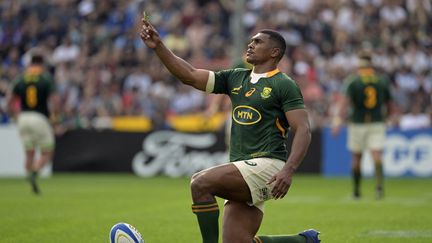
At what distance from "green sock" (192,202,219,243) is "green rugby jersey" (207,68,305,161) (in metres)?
0.67

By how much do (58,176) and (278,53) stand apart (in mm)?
15536

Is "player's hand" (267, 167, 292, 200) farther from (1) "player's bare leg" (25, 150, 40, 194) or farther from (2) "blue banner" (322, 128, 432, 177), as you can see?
(2) "blue banner" (322, 128, 432, 177)

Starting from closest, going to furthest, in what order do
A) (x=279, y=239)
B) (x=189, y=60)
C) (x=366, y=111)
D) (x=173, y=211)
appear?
(x=279, y=239), (x=173, y=211), (x=366, y=111), (x=189, y=60)

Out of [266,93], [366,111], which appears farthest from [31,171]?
[266,93]

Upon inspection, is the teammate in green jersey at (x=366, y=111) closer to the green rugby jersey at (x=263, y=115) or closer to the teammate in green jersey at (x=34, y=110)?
the teammate in green jersey at (x=34, y=110)

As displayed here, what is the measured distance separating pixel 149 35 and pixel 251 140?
1309 mm

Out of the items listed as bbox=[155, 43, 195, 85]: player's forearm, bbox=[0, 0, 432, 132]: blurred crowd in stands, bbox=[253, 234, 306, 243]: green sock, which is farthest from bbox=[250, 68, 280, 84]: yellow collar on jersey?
bbox=[0, 0, 432, 132]: blurred crowd in stands

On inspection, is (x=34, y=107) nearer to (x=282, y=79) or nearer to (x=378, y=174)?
(x=378, y=174)

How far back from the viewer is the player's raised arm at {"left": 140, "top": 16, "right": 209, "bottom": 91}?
7.83 meters

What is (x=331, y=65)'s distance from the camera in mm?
25281

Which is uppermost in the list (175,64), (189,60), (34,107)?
(189,60)

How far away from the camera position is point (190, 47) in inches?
1051

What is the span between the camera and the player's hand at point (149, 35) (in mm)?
7801

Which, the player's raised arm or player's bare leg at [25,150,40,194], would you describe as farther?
player's bare leg at [25,150,40,194]
